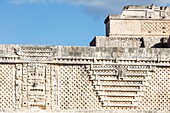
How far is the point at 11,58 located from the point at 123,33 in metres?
6.91

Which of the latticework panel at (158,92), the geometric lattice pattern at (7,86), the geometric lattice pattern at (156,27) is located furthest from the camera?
the geometric lattice pattern at (156,27)

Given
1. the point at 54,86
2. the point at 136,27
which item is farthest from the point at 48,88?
the point at 136,27

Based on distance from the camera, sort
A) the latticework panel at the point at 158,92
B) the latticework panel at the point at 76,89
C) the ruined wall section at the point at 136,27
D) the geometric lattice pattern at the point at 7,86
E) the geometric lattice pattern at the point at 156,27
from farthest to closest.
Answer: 1. the geometric lattice pattern at the point at 156,27
2. the ruined wall section at the point at 136,27
3. the latticework panel at the point at 158,92
4. the latticework panel at the point at 76,89
5. the geometric lattice pattern at the point at 7,86

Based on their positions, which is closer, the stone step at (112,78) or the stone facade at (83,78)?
the stone facade at (83,78)

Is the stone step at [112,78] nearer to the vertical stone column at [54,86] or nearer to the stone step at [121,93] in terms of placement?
the stone step at [121,93]

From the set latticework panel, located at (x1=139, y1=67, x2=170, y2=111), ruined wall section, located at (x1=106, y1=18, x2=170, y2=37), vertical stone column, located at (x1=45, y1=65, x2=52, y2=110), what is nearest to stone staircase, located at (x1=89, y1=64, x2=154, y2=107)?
latticework panel, located at (x1=139, y1=67, x2=170, y2=111)

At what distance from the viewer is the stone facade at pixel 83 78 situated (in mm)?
16547

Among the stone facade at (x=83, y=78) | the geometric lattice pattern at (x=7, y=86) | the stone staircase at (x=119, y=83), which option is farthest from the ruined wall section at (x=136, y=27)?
the geometric lattice pattern at (x=7, y=86)

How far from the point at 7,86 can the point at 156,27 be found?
8.19m

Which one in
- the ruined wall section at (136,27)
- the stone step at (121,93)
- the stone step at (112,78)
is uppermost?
the ruined wall section at (136,27)

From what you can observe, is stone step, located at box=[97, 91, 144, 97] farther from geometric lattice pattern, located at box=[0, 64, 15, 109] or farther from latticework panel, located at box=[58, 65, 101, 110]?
geometric lattice pattern, located at box=[0, 64, 15, 109]

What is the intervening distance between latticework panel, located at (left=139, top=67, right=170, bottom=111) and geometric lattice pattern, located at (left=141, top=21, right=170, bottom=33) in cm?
543

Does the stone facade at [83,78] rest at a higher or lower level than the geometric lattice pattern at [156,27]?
lower

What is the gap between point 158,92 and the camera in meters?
17.1
